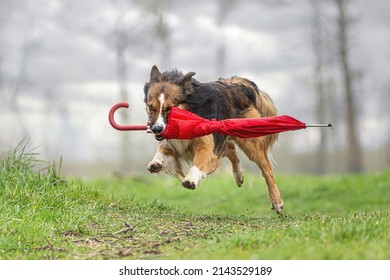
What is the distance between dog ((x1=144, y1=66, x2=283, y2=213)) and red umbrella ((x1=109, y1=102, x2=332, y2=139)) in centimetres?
12

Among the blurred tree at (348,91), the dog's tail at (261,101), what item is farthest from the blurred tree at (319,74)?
the dog's tail at (261,101)

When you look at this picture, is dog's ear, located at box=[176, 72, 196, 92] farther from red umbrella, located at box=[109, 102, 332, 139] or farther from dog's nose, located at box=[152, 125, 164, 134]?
dog's nose, located at box=[152, 125, 164, 134]

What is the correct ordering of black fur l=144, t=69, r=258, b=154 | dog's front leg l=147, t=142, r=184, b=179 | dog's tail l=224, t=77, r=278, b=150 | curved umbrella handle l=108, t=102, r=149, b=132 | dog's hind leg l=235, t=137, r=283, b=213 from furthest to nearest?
dog's tail l=224, t=77, r=278, b=150, dog's hind leg l=235, t=137, r=283, b=213, curved umbrella handle l=108, t=102, r=149, b=132, dog's front leg l=147, t=142, r=184, b=179, black fur l=144, t=69, r=258, b=154

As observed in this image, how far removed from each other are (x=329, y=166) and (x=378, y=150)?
13.5 feet

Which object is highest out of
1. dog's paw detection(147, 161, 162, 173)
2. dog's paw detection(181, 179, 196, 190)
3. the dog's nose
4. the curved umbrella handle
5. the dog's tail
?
the dog's tail

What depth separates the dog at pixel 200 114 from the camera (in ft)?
24.2

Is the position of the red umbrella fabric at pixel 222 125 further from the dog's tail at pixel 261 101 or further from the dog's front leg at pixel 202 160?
the dog's tail at pixel 261 101

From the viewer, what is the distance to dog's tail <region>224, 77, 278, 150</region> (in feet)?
29.6

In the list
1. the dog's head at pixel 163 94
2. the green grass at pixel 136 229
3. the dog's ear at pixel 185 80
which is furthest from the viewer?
the dog's ear at pixel 185 80

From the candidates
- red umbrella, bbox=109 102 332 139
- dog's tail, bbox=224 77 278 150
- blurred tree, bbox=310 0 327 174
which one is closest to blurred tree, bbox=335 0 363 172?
blurred tree, bbox=310 0 327 174

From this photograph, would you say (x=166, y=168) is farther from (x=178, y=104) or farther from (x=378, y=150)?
(x=378, y=150)

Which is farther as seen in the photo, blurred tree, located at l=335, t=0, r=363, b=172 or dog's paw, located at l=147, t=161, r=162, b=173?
blurred tree, located at l=335, t=0, r=363, b=172

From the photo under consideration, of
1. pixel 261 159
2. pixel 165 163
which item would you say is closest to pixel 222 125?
pixel 165 163

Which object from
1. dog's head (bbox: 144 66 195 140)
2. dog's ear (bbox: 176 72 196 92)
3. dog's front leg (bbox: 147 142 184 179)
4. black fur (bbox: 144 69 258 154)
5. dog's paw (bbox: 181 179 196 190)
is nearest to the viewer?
dog's paw (bbox: 181 179 196 190)
